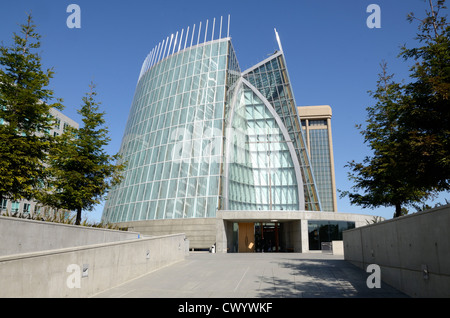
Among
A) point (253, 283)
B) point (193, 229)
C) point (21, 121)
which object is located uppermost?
point (21, 121)

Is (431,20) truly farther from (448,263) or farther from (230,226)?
(230,226)

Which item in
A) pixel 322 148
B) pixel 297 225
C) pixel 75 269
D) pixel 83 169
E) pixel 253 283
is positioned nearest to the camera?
pixel 75 269

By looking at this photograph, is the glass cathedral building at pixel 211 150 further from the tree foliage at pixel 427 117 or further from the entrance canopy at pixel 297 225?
the tree foliage at pixel 427 117

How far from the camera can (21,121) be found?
678 inches

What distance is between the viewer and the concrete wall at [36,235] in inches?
490

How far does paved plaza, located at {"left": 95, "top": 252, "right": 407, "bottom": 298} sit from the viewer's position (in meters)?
10.6

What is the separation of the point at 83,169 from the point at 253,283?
16051 mm

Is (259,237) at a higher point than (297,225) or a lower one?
lower

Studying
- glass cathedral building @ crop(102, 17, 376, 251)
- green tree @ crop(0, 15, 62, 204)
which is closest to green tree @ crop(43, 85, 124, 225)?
green tree @ crop(0, 15, 62, 204)

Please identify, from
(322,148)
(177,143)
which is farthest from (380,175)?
(322,148)

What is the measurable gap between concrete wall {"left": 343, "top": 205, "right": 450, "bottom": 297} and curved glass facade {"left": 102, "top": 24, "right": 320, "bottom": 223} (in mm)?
25967

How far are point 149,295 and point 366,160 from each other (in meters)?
14.6

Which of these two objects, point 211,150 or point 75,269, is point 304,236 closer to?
point 211,150

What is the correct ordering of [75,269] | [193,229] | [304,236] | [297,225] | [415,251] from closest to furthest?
1. [415,251]
2. [75,269]
3. [304,236]
4. [193,229]
5. [297,225]
